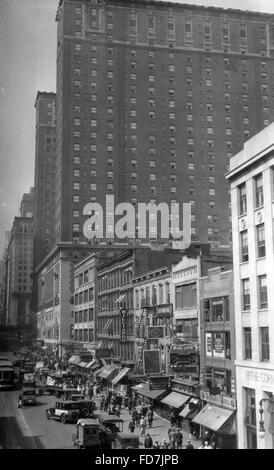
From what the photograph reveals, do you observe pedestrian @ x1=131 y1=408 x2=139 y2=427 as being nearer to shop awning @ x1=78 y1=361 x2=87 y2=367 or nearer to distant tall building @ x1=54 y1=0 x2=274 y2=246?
shop awning @ x1=78 y1=361 x2=87 y2=367

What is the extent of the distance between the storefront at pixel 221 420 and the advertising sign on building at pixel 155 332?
12.5m

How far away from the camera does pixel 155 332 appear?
5056 centimetres

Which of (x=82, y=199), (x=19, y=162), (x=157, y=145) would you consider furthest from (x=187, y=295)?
(x=157, y=145)

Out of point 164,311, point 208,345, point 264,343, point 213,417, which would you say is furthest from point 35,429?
point 264,343

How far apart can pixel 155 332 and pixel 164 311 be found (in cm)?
202

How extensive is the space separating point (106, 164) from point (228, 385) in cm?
4551

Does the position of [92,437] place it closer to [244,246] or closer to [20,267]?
[244,246]

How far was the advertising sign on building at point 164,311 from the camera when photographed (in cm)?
4914

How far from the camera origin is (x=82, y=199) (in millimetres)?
72750

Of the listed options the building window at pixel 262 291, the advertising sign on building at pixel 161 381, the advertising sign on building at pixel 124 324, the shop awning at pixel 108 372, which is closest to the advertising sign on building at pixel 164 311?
the advertising sign on building at pixel 161 381

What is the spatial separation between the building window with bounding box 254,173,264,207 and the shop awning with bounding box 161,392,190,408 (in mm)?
15770

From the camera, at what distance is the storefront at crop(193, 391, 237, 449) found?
3566 cm

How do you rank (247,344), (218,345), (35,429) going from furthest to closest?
(218,345) < (35,429) < (247,344)

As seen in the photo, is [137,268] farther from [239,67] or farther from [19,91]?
[239,67]
